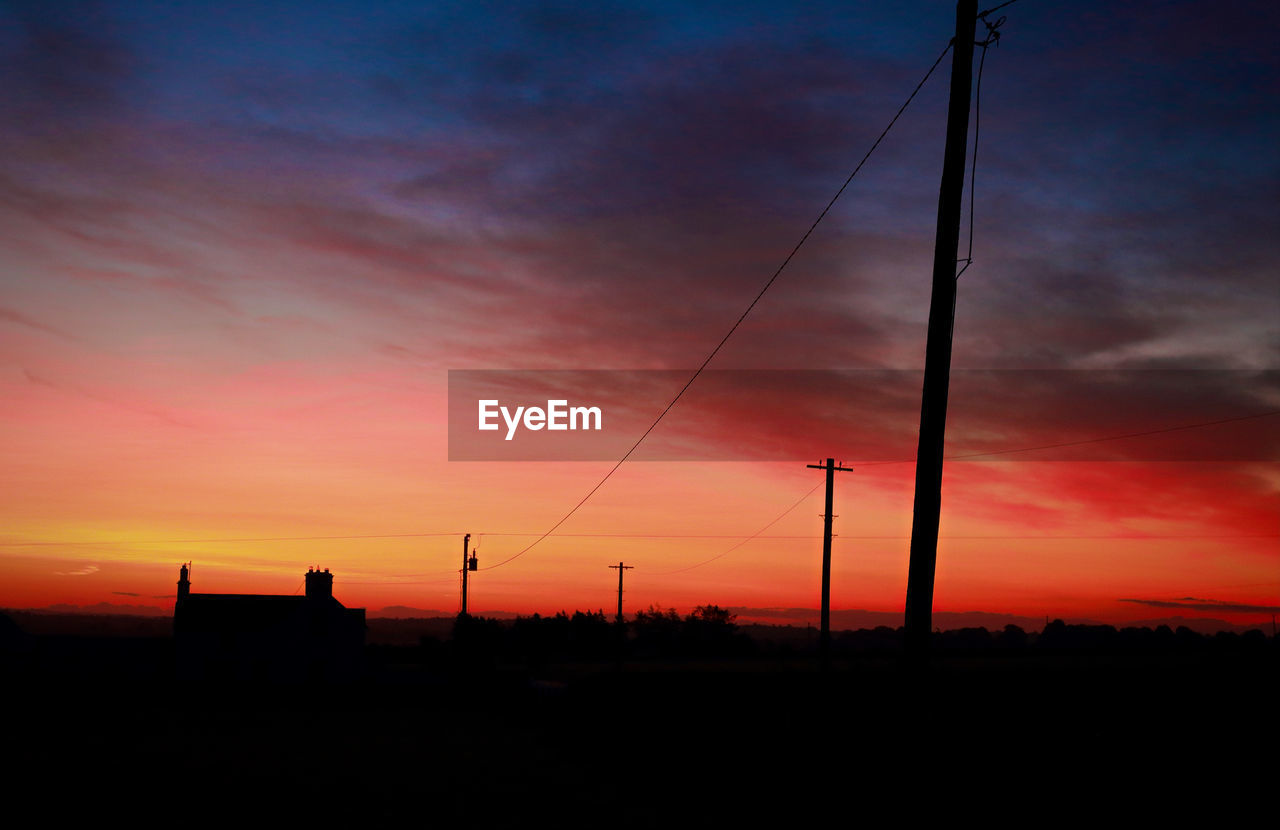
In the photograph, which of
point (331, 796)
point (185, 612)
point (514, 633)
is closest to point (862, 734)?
point (331, 796)

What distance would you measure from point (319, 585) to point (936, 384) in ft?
206

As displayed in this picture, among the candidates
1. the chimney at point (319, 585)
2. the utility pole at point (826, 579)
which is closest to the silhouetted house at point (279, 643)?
the chimney at point (319, 585)

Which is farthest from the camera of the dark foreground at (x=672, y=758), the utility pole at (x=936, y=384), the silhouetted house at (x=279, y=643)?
Answer: the silhouetted house at (x=279, y=643)

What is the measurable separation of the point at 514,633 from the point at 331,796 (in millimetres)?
115488

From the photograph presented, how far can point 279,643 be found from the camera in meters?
66.9

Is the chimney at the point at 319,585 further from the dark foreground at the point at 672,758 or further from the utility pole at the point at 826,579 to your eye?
the utility pole at the point at 826,579

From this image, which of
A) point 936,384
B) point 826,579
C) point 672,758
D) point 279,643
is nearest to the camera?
point 936,384

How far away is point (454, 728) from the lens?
41.7 m

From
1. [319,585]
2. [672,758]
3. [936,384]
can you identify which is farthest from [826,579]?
[319,585]

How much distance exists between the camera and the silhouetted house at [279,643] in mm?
66812

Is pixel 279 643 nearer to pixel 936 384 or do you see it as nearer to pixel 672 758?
pixel 672 758

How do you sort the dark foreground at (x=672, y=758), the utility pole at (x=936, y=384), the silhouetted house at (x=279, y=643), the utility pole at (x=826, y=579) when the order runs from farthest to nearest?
1. the silhouetted house at (x=279, y=643)
2. the utility pole at (x=826, y=579)
3. the dark foreground at (x=672, y=758)
4. the utility pole at (x=936, y=384)

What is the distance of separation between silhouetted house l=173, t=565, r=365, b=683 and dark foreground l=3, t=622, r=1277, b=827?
9.71 metres

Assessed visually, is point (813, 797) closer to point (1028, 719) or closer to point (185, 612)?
point (1028, 719)
